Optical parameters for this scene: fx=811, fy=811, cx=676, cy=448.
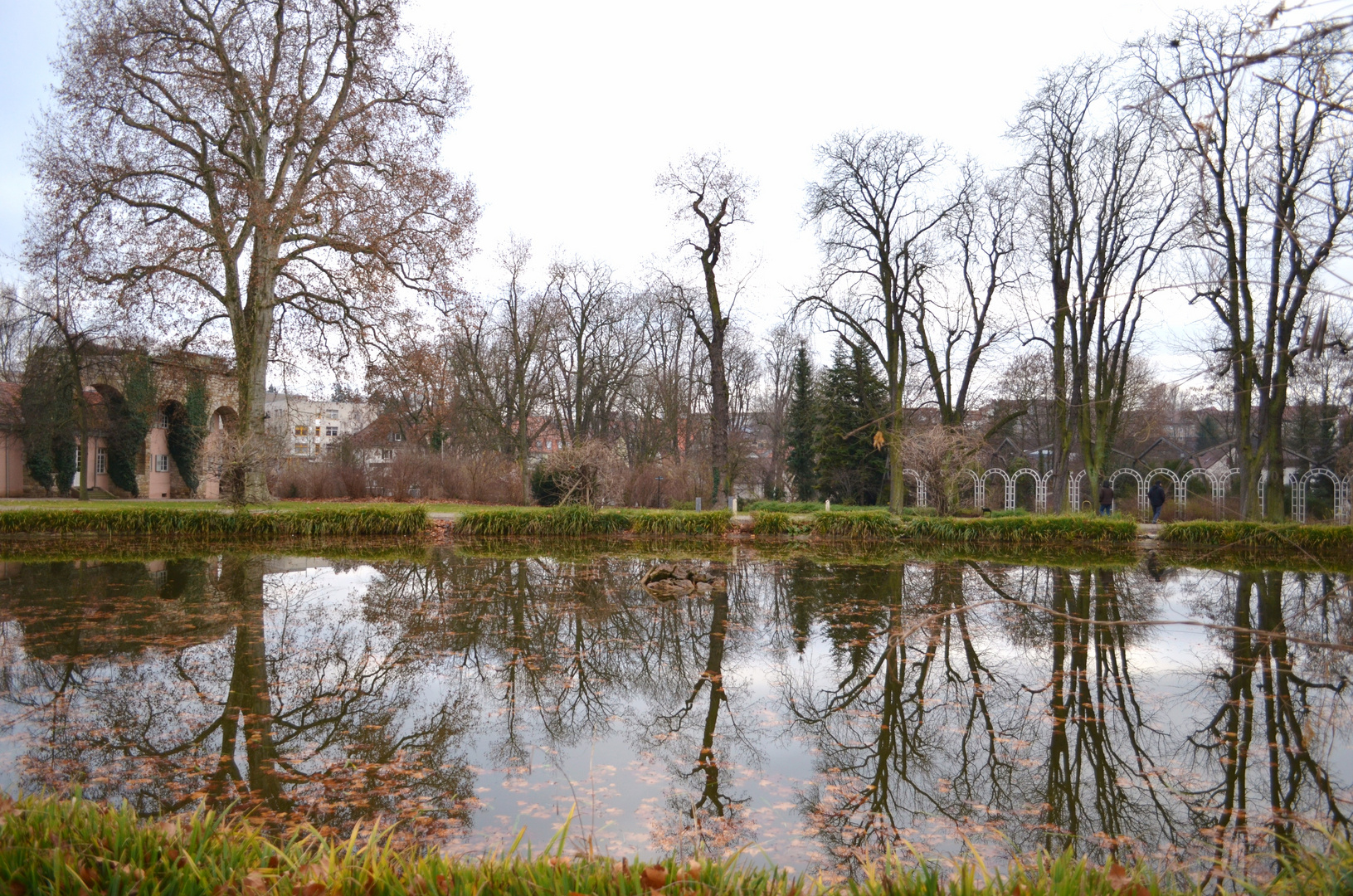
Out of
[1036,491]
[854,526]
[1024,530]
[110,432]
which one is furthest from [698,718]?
[110,432]

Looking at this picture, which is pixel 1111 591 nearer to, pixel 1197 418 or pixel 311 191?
pixel 311 191

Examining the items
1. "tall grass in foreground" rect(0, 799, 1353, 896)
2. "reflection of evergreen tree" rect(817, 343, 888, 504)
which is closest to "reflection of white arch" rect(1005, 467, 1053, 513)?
"reflection of evergreen tree" rect(817, 343, 888, 504)

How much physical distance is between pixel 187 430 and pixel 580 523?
22202 millimetres

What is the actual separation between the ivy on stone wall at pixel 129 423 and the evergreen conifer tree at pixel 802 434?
84.1 ft

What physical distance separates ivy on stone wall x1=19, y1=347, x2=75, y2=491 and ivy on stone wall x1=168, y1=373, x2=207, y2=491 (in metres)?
4.18

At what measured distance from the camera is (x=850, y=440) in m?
32.2

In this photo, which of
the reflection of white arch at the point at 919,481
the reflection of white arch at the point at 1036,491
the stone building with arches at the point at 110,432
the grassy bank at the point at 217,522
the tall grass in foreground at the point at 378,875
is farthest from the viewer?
the stone building with arches at the point at 110,432

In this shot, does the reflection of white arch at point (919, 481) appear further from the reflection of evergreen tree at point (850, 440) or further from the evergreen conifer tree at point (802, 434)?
the evergreen conifer tree at point (802, 434)

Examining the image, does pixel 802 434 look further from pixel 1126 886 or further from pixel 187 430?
pixel 1126 886

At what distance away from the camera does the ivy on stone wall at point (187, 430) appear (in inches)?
1287

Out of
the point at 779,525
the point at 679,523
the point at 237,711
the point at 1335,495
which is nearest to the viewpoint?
the point at 237,711

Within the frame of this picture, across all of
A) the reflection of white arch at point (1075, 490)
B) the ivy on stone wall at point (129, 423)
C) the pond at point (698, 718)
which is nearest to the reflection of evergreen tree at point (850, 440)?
the reflection of white arch at point (1075, 490)

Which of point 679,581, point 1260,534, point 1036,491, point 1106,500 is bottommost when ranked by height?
point 679,581

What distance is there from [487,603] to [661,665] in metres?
3.82
